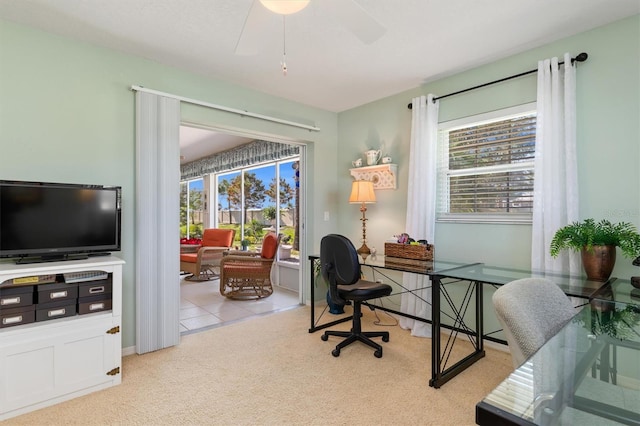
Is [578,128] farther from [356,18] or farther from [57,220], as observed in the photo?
[57,220]

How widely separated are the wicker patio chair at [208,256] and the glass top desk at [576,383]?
532 cm

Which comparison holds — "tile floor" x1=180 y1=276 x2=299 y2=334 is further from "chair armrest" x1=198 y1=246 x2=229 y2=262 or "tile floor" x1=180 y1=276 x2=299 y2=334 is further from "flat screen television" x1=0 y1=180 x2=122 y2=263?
"flat screen television" x1=0 y1=180 x2=122 y2=263

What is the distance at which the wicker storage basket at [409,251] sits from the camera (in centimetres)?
270

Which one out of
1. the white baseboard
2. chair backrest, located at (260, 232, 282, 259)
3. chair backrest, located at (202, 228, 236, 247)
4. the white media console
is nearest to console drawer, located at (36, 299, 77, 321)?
the white media console

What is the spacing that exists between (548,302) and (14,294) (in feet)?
9.32

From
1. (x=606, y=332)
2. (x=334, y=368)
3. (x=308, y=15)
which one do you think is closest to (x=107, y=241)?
(x=334, y=368)

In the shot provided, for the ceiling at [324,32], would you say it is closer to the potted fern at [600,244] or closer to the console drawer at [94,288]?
the potted fern at [600,244]

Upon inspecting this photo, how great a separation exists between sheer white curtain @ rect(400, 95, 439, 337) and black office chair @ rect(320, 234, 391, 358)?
0.56m

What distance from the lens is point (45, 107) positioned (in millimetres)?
2379

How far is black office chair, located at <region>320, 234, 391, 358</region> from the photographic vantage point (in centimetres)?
258

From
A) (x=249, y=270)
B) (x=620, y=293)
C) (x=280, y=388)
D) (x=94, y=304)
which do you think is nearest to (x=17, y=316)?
(x=94, y=304)

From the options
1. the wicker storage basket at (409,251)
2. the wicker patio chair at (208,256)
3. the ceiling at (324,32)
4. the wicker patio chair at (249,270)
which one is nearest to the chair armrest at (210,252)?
the wicker patio chair at (208,256)

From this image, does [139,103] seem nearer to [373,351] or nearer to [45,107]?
[45,107]

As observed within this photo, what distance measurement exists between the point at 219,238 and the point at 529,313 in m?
5.75
